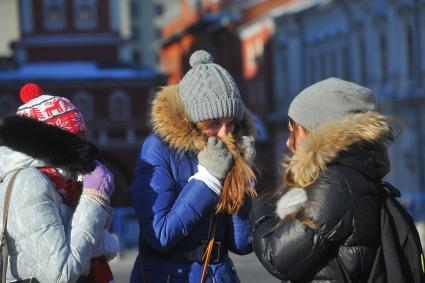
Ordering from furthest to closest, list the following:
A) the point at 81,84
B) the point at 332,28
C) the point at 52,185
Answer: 1. the point at 81,84
2. the point at 332,28
3. the point at 52,185

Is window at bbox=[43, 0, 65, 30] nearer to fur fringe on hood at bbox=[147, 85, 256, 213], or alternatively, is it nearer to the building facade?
the building facade

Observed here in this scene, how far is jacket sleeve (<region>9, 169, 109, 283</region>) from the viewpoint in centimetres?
437

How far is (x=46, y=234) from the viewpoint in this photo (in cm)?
438

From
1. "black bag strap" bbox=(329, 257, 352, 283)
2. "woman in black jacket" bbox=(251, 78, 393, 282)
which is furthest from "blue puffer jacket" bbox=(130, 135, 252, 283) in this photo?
"black bag strap" bbox=(329, 257, 352, 283)

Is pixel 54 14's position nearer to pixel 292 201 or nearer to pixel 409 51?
pixel 409 51

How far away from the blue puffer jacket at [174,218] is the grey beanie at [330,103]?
0.59 m

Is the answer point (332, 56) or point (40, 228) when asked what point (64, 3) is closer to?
point (332, 56)

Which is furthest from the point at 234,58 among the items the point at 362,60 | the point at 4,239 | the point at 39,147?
the point at 4,239

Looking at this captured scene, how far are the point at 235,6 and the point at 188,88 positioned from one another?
2406 inches

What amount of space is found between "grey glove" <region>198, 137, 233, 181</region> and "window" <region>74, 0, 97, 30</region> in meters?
54.8

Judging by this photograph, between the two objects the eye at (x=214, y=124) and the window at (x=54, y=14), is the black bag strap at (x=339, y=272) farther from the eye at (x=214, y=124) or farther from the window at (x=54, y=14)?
the window at (x=54, y=14)

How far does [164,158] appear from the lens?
196 inches

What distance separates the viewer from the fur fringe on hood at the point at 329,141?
4258 millimetres

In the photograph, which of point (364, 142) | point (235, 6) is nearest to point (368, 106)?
point (364, 142)
